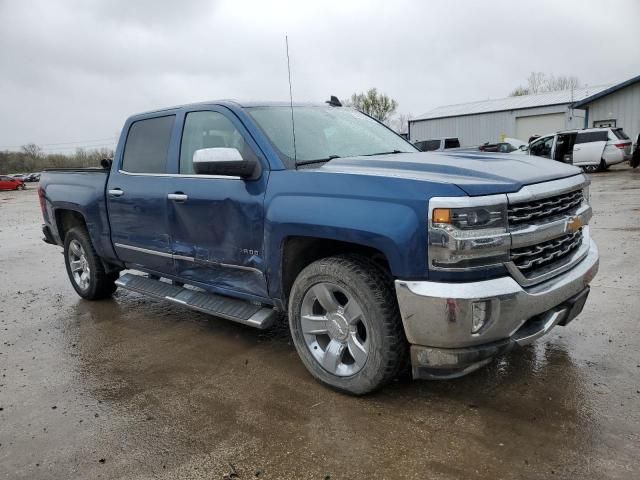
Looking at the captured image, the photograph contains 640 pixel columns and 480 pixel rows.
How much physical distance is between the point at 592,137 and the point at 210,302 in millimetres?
20971

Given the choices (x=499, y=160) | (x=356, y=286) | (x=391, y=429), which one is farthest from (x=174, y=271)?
(x=499, y=160)

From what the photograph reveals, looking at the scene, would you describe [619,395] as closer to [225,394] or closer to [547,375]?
[547,375]

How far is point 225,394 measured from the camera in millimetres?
3461

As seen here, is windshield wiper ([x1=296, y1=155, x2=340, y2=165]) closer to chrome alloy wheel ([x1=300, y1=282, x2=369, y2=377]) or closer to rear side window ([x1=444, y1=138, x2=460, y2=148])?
chrome alloy wheel ([x1=300, y1=282, x2=369, y2=377])

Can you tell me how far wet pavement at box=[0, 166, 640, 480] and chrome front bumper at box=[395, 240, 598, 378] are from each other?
415 millimetres

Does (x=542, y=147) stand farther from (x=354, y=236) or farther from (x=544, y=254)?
(x=354, y=236)

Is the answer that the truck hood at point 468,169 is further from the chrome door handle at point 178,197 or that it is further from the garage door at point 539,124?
the garage door at point 539,124

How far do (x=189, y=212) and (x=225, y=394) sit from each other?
1.42 m

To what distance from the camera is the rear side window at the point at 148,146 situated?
14.9 ft

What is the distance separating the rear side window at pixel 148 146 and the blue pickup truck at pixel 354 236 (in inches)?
0.8

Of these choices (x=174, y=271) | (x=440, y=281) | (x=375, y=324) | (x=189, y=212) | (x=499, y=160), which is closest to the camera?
(x=440, y=281)

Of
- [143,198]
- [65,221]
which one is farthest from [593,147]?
[143,198]

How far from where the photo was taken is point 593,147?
21.0 metres

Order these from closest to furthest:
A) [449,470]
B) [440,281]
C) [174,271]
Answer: [449,470], [440,281], [174,271]
